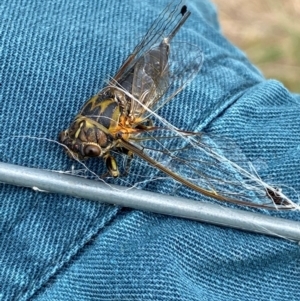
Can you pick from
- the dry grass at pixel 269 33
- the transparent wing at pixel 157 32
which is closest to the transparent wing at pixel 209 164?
the transparent wing at pixel 157 32

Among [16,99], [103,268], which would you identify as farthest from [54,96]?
[103,268]

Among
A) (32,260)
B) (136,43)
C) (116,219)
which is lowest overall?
(32,260)

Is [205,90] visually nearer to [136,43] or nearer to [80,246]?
[136,43]

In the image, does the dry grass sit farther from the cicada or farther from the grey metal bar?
the grey metal bar

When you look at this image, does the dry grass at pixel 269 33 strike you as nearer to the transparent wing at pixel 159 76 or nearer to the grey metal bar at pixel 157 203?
the transparent wing at pixel 159 76

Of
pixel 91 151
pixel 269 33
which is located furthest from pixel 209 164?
pixel 269 33

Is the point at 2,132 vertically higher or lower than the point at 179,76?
lower
